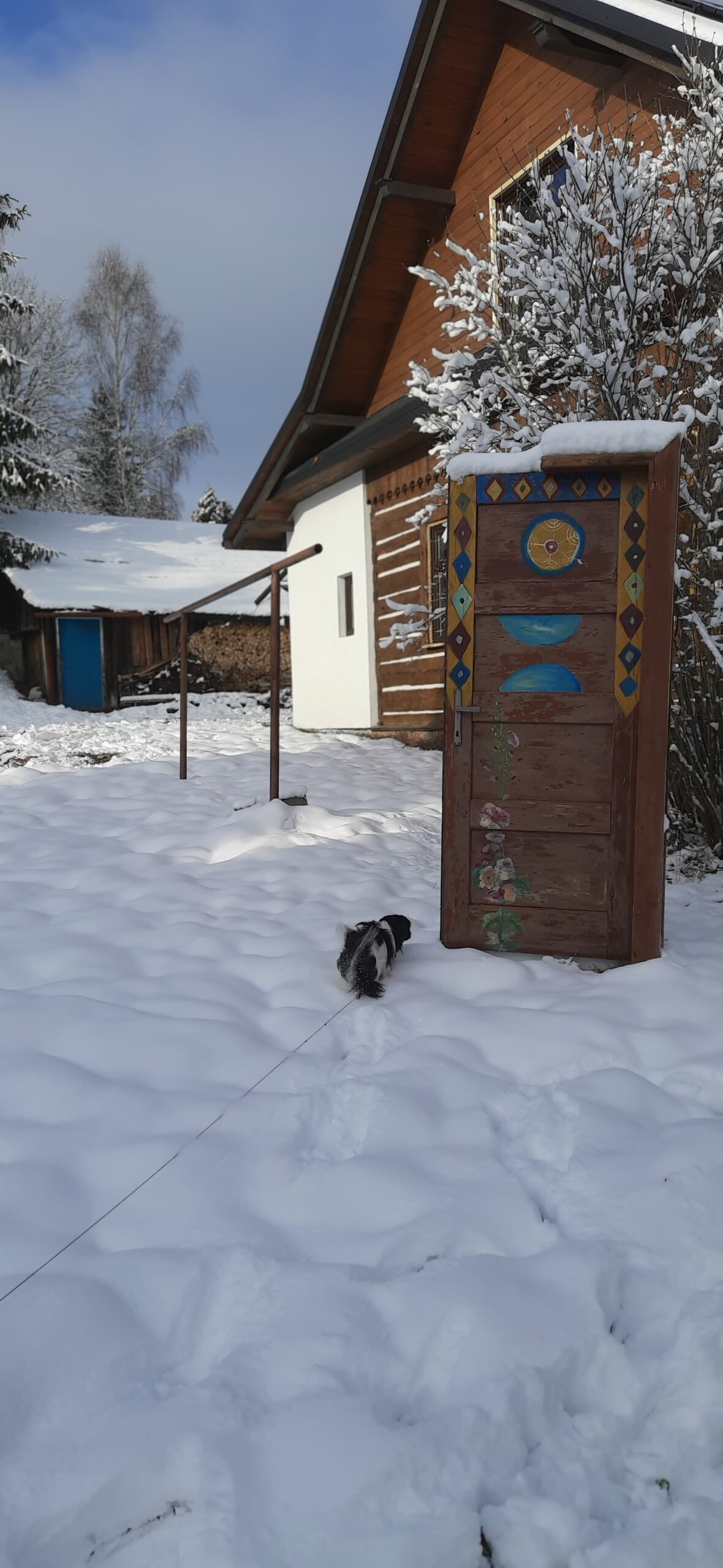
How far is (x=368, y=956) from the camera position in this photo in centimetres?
332

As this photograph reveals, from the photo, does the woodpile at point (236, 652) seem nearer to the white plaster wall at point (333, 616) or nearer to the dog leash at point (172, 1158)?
the white plaster wall at point (333, 616)

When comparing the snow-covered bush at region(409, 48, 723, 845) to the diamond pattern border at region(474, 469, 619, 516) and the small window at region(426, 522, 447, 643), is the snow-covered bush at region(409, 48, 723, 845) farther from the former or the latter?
the small window at region(426, 522, 447, 643)

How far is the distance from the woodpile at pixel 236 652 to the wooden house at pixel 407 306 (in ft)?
21.6

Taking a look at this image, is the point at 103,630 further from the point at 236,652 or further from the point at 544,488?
the point at 544,488

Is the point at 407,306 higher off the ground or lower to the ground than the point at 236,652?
higher

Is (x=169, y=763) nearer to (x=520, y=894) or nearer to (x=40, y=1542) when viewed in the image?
(x=520, y=894)

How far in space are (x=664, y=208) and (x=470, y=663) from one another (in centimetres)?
370

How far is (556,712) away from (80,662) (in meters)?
18.1

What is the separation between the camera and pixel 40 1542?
1.39 meters

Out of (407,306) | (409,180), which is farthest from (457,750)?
(407,306)

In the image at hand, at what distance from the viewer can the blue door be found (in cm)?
2022

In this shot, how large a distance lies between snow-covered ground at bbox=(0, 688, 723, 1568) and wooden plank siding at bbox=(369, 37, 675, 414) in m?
6.27

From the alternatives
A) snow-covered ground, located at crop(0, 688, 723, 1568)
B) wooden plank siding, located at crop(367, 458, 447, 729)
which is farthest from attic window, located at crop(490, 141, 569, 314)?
snow-covered ground, located at crop(0, 688, 723, 1568)

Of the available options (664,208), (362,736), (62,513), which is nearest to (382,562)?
(362,736)
